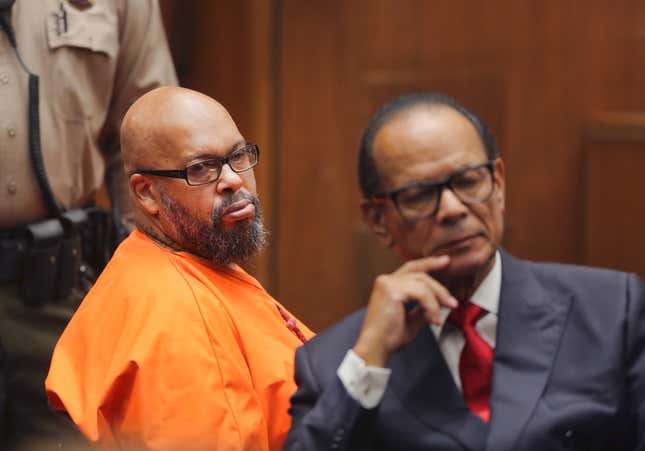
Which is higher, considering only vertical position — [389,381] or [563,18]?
[563,18]

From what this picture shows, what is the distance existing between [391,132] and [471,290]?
10.0 inches

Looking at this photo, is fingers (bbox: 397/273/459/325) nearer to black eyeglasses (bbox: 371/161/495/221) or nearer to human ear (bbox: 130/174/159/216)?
black eyeglasses (bbox: 371/161/495/221)

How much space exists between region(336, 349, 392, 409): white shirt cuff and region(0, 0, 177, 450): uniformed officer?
2.87 ft

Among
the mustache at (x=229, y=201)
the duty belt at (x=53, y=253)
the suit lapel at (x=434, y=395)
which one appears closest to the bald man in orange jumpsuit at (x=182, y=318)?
the mustache at (x=229, y=201)

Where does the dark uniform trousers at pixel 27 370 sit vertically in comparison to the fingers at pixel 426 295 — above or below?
below

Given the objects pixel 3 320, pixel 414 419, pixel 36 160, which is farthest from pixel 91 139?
pixel 414 419

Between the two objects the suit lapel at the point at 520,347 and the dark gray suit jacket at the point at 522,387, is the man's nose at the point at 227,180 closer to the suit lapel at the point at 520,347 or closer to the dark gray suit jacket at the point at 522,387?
the dark gray suit jacket at the point at 522,387

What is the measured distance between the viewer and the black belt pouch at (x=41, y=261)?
2357 mm

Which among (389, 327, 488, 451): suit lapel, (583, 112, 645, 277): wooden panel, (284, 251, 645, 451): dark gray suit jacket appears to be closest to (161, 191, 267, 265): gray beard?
(284, 251, 645, 451): dark gray suit jacket

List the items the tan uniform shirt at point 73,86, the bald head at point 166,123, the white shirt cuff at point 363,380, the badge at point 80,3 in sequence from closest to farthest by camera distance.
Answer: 1. the white shirt cuff at point 363,380
2. the bald head at point 166,123
3. the tan uniform shirt at point 73,86
4. the badge at point 80,3

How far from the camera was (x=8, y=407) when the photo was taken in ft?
7.80

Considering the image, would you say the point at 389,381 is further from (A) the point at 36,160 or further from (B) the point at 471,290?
(A) the point at 36,160

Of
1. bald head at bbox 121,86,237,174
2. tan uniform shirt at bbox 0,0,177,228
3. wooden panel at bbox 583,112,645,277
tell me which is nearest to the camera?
bald head at bbox 121,86,237,174

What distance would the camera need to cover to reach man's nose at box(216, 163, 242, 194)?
6.12 ft
